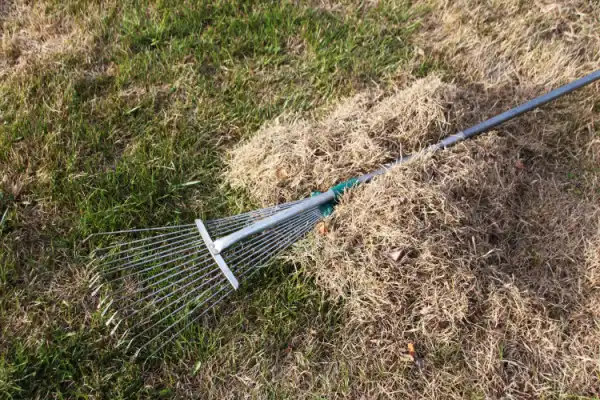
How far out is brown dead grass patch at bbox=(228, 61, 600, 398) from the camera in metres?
2.24

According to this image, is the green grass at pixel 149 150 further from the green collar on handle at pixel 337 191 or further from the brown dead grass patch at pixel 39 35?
the green collar on handle at pixel 337 191

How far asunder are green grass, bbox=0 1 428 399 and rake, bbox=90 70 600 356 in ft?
0.27

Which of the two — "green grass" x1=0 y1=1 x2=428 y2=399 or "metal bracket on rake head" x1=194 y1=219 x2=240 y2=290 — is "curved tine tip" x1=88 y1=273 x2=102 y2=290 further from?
"metal bracket on rake head" x1=194 y1=219 x2=240 y2=290

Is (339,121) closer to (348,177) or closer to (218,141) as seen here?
(348,177)

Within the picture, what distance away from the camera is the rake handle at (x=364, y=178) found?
7.67 feet

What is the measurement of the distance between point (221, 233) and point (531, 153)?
6.10 feet

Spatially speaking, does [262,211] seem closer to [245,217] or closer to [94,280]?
[245,217]

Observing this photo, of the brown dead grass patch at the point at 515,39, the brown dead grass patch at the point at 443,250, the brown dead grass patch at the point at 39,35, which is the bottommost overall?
the brown dead grass patch at the point at 443,250

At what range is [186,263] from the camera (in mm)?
2326

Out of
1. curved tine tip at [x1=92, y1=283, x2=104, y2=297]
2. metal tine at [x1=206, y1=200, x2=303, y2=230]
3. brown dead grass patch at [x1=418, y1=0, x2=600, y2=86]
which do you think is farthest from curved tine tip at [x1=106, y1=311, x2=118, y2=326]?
brown dead grass patch at [x1=418, y1=0, x2=600, y2=86]

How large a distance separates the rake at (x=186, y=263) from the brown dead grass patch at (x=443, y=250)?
0.40ft

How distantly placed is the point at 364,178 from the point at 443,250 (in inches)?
20.9

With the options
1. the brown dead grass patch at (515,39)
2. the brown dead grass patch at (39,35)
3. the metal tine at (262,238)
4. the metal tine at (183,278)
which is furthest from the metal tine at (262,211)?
the brown dead grass patch at (515,39)

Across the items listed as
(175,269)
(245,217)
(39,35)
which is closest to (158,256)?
(175,269)
